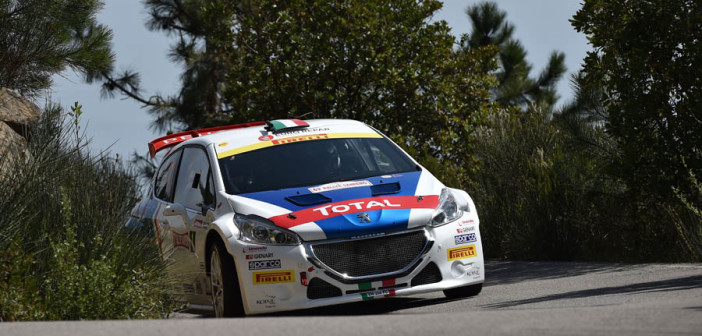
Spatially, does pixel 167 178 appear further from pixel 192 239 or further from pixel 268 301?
pixel 268 301

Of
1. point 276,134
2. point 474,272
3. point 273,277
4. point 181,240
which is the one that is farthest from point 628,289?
point 181,240

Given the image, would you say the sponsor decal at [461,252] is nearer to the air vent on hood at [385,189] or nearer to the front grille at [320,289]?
the air vent on hood at [385,189]

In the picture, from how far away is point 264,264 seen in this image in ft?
28.9

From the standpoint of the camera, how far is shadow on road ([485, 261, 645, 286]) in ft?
39.0

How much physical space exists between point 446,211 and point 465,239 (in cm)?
28

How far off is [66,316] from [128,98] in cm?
2874

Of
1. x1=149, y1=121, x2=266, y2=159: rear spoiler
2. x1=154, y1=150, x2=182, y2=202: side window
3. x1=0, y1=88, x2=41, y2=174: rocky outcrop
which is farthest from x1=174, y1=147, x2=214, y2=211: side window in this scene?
x1=0, y1=88, x2=41, y2=174: rocky outcrop

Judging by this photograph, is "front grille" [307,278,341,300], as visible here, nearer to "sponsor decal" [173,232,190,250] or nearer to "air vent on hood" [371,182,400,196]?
"air vent on hood" [371,182,400,196]

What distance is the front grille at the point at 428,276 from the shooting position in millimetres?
9133

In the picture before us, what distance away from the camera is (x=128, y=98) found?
36656 millimetres

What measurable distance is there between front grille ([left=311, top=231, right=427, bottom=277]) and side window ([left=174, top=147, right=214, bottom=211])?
1383 millimetres

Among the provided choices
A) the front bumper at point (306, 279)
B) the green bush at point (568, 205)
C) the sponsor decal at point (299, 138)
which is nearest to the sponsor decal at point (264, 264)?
the front bumper at point (306, 279)

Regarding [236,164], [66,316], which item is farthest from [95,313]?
[236,164]

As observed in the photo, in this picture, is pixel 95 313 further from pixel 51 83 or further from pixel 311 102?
pixel 311 102
